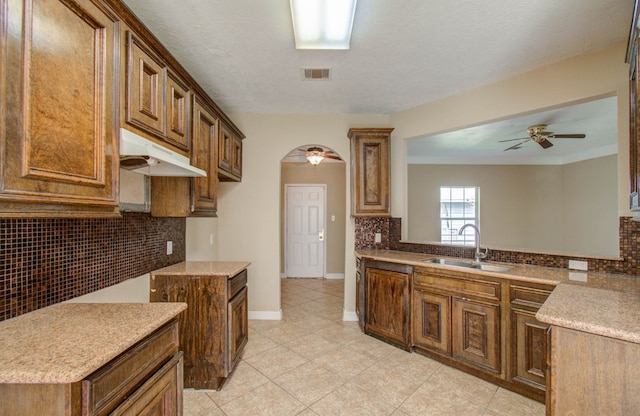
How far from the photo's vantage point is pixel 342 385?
2203 millimetres

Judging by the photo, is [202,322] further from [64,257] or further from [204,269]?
[64,257]

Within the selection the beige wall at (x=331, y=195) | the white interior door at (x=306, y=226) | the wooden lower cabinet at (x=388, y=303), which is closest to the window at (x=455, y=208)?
the beige wall at (x=331, y=195)

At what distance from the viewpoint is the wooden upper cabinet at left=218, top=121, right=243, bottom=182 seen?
280cm

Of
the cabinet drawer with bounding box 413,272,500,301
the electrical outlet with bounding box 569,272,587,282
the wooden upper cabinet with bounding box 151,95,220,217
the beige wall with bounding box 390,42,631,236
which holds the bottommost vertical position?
the cabinet drawer with bounding box 413,272,500,301

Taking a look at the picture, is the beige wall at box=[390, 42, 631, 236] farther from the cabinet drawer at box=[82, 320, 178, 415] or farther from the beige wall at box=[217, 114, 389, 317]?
the cabinet drawer at box=[82, 320, 178, 415]

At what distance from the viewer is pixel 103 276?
5.71ft

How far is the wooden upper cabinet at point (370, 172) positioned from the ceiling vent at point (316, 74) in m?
0.86

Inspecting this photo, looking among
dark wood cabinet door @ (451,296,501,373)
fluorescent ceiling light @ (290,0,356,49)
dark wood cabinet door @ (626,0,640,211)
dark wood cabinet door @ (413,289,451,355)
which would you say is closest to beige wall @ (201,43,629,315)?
dark wood cabinet door @ (413,289,451,355)

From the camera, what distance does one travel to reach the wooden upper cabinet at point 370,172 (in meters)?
3.36

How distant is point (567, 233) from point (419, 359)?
5534 millimetres

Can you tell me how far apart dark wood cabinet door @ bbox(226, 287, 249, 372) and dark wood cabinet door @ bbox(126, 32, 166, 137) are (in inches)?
56.2

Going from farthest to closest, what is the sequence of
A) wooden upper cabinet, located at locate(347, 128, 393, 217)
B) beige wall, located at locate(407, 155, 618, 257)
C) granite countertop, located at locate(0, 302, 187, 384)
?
beige wall, located at locate(407, 155, 618, 257)
wooden upper cabinet, located at locate(347, 128, 393, 217)
granite countertop, located at locate(0, 302, 187, 384)

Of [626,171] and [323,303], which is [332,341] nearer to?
[323,303]

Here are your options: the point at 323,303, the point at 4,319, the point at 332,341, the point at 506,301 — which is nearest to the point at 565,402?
the point at 506,301
